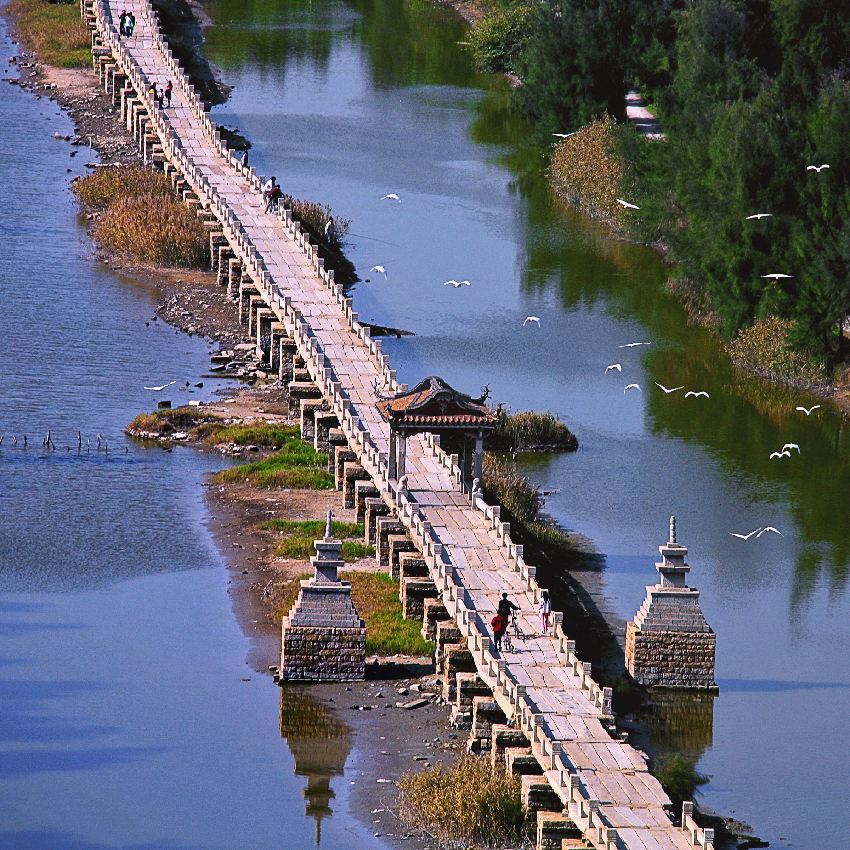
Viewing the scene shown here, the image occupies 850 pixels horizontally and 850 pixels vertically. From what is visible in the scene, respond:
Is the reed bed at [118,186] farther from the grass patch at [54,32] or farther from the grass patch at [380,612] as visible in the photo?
the grass patch at [380,612]

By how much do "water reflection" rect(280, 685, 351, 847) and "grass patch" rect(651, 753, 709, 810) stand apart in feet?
20.8

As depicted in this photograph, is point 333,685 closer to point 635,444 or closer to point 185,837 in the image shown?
point 185,837

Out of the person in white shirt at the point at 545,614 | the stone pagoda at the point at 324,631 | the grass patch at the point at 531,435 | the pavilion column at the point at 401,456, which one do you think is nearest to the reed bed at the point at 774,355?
the grass patch at the point at 531,435

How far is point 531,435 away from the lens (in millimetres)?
75812

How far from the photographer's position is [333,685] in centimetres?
5506

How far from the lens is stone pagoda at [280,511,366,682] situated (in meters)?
54.4

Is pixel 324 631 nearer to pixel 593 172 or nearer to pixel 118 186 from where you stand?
pixel 118 186

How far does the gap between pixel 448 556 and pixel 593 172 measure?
54.3 metres

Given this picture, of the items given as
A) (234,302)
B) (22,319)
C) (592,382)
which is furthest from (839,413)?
(22,319)

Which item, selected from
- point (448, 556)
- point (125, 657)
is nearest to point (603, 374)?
point (448, 556)

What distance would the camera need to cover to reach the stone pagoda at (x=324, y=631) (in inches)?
2143

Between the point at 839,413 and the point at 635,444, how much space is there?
28.3 ft

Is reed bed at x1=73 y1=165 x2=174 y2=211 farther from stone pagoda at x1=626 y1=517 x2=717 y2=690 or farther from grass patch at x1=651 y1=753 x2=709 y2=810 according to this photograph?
grass patch at x1=651 y1=753 x2=709 y2=810

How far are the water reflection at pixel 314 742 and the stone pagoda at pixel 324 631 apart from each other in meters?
0.62
